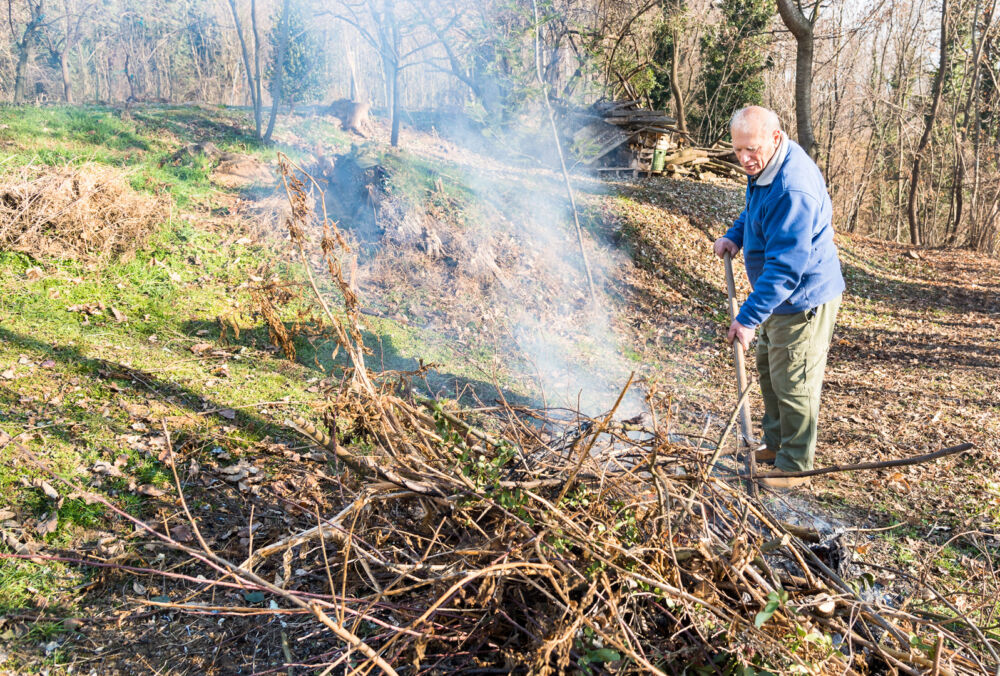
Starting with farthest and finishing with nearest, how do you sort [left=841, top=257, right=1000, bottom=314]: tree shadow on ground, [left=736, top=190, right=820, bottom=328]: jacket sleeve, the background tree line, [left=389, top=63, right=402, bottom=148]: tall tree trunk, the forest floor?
the background tree line, [left=841, top=257, right=1000, bottom=314]: tree shadow on ground, [left=389, top=63, right=402, bottom=148]: tall tree trunk, [left=736, top=190, right=820, bottom=328]: jacket sleeve, the forest floor

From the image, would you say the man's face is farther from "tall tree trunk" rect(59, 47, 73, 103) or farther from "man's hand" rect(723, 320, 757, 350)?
"tall tree trunk" rect(59, 47, 73, 103)

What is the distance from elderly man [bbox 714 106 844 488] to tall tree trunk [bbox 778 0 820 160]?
297 inches

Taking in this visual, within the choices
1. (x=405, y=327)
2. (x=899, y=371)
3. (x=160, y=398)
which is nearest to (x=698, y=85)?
(x=899, y=371)

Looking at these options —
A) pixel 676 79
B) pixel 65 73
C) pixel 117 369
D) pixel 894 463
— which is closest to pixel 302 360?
pixel 117 369

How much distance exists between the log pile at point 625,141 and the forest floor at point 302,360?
195cm

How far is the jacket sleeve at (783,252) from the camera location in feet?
11.0

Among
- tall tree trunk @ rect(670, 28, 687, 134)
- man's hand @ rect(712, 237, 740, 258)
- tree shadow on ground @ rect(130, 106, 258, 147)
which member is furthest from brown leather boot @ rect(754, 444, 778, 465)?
tall tree trunk @ rect(670, 28, 687, 134)

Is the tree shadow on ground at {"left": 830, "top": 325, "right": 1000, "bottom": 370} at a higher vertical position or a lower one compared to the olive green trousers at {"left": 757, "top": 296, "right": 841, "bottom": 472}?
lower

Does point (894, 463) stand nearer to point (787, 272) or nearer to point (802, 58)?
point (787, 272)

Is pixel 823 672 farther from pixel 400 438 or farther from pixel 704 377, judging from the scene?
pixel 704 377

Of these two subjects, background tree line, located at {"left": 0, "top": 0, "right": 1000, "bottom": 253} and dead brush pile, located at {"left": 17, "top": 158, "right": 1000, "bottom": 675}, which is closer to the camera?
dead brush pile, located at {"left": 17, "top": 158, "right": 1000, "bottom": 675}

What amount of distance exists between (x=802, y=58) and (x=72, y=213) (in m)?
10.6

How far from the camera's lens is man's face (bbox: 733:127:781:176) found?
3.41 meters

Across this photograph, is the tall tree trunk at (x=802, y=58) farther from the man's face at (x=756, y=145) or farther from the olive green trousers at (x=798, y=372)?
the olive green trousers at (x=798, y=372)
